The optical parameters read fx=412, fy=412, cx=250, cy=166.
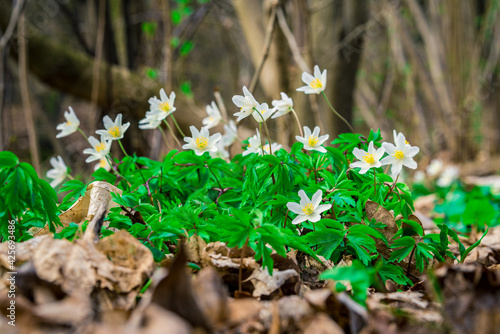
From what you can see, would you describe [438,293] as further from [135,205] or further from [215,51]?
[215,51]

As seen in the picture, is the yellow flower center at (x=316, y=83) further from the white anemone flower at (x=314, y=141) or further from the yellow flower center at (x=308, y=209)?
the yellow flower center at (x=308, y=209)

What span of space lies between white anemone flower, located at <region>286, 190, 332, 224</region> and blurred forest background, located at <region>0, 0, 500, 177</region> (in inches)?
39.9

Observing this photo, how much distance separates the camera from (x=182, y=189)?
1.29m

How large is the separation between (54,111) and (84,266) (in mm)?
11721

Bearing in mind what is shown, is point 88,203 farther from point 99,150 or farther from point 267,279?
point 267,279

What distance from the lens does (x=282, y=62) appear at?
3141mm

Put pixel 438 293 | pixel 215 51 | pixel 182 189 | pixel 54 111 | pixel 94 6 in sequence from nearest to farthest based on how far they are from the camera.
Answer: pixel 438 293, pixel 182 189, pixel 94 6, pixel 54 111, pixel 215 51

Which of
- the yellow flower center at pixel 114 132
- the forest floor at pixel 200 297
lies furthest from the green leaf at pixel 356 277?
the yellow flower center at pixel 114 132

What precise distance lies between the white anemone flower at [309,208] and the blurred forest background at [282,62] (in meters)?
1.01

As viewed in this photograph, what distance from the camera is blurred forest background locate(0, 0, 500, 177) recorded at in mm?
3131

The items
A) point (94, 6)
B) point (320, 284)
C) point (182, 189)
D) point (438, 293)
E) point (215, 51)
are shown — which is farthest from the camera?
point (215, 51)

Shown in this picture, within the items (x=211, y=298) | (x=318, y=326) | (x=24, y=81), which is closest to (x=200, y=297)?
(x=211, y=298)

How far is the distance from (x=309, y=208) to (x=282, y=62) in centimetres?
229

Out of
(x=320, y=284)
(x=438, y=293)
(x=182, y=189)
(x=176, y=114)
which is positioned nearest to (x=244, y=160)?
(x=182, y=189)
